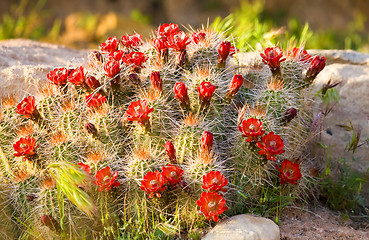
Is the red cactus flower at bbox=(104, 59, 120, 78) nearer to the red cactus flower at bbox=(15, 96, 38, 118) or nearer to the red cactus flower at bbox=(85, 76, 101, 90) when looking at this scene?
the red cactus flower at bbox=(85, 76, 101, 90)

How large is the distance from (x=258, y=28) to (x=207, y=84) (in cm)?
256

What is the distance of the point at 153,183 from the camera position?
2.62 metres

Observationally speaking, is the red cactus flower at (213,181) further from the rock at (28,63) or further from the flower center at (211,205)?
the rock at (28,63)

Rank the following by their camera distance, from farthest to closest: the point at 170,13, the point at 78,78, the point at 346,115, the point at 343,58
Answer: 1. the point at 170,13
2. the point at 343,58
3. the point at 346,115
4. the point at 78,78

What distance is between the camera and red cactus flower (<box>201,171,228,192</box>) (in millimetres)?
2570

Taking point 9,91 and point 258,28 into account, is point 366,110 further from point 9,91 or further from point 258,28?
point 9,91

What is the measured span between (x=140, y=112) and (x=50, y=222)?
85cm

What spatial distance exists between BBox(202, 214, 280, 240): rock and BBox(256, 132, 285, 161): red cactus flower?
0.40 meters

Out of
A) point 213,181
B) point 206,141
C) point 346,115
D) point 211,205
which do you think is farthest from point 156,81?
point 346,115

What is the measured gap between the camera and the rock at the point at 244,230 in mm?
2588

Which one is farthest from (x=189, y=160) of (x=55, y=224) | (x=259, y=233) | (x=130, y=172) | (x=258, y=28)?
(x=258, y=28)

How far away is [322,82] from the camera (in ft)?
13.2

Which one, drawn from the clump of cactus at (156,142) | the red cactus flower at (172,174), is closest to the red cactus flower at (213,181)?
the clump of cactus at (156,142)

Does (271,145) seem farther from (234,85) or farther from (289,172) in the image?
(234,85)
